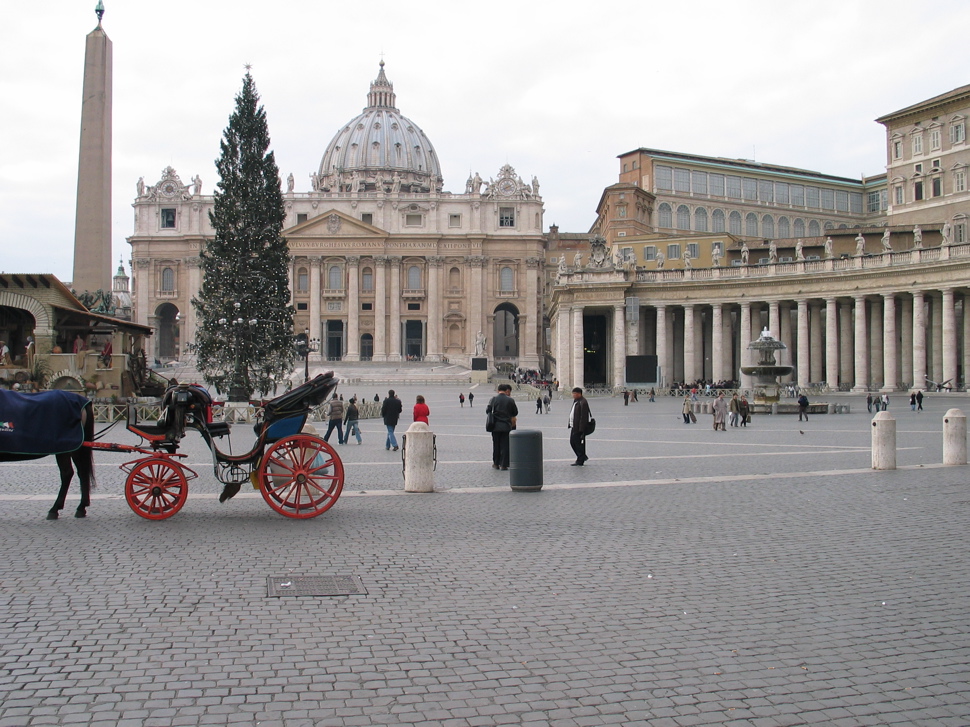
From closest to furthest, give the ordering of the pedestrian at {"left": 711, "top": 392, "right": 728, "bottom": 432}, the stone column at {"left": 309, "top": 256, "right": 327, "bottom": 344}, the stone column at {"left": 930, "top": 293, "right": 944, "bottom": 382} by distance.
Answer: the pedestrian at {"left": 711, "top": 392, "right": 728, "bottom": 432}, the stone column at {"left": 930, "top": 293, "right": 944, "bottom": 382}, the stone column at {"left": 309, "top": 256, "right": 327, "bottom": 344}

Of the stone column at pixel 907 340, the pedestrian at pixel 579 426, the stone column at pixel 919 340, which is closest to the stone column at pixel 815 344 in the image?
the stone column at pixel 907 340

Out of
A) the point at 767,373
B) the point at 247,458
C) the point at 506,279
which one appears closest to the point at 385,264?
the point at 506,279

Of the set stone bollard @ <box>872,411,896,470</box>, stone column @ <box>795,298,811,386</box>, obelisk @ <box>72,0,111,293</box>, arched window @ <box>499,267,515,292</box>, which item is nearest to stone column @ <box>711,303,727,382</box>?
stone column @ <box>795,298,811,386</box>

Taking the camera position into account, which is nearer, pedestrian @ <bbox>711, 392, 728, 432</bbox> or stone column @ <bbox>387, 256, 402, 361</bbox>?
pedestrian @ <bbox>711, 392, 728, 432</bbox>

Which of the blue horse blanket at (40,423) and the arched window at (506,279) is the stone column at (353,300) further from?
the blue horse blanket at (40,423)

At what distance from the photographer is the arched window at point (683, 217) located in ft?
280

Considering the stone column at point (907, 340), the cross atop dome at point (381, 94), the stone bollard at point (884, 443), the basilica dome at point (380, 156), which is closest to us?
the stone bollard at point (884, 443)

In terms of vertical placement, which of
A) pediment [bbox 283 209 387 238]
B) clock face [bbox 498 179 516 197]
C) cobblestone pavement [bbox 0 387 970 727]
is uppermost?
clock face [bbox 498 179 516 197]

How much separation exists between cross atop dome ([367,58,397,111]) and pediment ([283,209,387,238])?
5252cm

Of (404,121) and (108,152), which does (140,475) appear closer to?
(108,152)

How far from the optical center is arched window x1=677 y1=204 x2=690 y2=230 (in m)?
85.5

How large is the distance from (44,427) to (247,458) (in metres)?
2.30

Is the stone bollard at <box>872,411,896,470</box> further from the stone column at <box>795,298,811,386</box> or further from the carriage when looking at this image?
the stone column at <box>795,298,811,386</box>

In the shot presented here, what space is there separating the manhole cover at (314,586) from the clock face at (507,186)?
10234 centimetres
